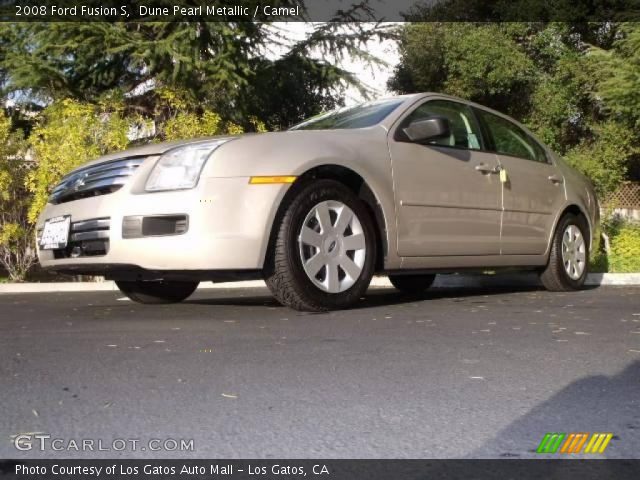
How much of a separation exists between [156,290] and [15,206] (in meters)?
6.49

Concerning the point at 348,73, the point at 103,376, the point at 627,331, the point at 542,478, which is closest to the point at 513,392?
the point at 542,478

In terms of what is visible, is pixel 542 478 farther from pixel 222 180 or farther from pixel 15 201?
pixel 15 201

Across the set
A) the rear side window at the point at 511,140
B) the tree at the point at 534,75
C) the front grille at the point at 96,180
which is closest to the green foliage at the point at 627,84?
the tree at the point at 534,75

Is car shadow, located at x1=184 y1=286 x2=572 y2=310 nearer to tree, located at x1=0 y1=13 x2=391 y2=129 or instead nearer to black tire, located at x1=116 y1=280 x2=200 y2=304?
black tire, located at x1=116 y1=280 x2=200 y2=304

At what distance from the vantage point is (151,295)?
21.7 feet

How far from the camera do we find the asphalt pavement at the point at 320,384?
226 cm

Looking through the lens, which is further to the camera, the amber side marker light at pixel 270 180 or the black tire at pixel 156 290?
the black tire at pixel 156 290

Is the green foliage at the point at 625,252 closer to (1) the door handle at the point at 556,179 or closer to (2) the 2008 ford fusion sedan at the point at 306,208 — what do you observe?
(1) the door handle at the point at 556,179

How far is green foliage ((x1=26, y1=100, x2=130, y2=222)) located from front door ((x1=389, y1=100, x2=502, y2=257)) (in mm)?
6644

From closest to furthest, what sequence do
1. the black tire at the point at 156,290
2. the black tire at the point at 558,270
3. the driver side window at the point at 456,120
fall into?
the driver side window at the point at 456,120 → the black tire at the point at 156,290 → the black tire at the point at 558,270

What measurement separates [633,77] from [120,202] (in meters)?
12.6

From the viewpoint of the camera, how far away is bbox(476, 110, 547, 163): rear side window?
6.83m

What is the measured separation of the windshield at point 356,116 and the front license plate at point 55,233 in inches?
76.1

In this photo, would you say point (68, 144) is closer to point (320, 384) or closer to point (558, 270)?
point (558, 270)
